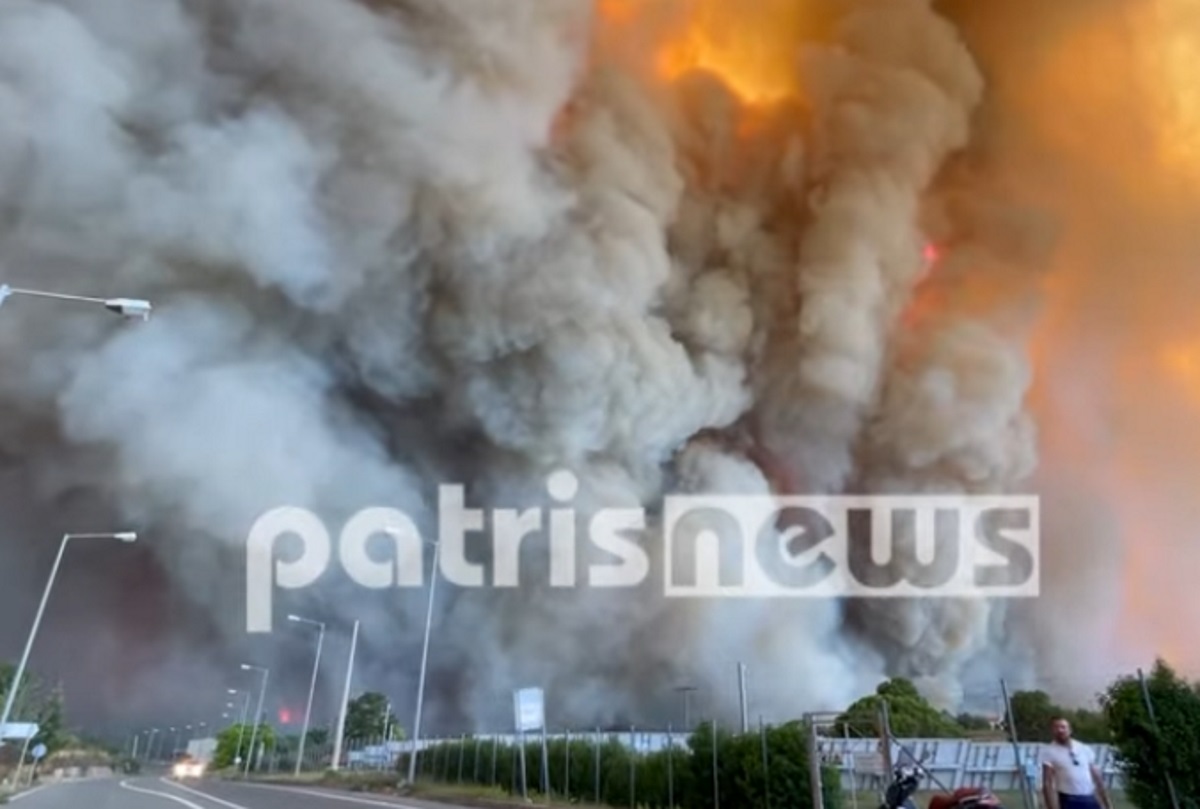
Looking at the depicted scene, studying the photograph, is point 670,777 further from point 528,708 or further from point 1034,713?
point 1034,713

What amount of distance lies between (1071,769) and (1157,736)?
400cm

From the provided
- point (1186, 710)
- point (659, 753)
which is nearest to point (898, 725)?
point (659, 753)

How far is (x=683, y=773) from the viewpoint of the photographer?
16.4m

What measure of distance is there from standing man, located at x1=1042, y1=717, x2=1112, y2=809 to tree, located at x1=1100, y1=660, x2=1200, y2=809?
356cm

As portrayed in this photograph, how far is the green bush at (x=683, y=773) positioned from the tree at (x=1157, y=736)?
3.80 m

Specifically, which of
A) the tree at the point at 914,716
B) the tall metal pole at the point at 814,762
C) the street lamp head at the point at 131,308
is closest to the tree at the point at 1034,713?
the tree at the point at 914,716

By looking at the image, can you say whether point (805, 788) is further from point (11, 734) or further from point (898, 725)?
point (11, 734)

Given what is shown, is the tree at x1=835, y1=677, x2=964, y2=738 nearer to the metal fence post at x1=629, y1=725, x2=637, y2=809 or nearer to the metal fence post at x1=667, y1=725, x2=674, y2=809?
the metal fence post at x1=629, y1=725, x2=637, y2=809

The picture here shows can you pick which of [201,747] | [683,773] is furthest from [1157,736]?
[201,747]

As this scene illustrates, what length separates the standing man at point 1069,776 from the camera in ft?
25.5

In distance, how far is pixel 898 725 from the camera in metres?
32.7

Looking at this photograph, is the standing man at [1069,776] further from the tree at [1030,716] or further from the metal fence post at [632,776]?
the tree at [1030,716]

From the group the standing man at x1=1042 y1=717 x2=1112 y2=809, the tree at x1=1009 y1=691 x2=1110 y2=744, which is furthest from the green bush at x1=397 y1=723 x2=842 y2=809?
the tree at x1=1009 y1=691 x2=1110 y2=744

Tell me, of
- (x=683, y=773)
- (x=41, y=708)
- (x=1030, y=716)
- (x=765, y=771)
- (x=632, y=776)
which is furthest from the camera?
(x=41, y=708)
